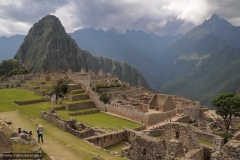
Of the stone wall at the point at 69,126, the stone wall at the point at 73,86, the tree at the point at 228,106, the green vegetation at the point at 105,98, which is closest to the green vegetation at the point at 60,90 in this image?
the stone wall at the point at 73,86

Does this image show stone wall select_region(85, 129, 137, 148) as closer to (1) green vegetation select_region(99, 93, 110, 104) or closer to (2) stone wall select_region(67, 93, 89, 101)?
(1) green vegetation select_region(99, 93, 110, 104)

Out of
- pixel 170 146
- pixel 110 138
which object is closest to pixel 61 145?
pixel 110 138

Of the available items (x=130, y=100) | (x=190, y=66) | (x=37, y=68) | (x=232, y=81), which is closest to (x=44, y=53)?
(x=37, y=68)

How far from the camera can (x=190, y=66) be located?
197375 mm

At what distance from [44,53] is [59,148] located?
198m

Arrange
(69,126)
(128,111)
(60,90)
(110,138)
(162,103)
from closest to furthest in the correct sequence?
(69,126), (110,138), (128,111), (162,103), (60,90)

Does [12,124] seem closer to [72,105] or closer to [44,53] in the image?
[72,105]

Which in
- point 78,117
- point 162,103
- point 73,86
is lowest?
point 78,117

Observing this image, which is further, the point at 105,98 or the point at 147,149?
the point at 105,98

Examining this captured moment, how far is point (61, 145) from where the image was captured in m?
12.3

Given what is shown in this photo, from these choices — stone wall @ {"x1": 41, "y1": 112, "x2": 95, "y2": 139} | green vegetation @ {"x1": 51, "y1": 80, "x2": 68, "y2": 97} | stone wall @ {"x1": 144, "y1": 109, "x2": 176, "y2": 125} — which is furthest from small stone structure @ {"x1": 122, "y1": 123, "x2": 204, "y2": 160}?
green vegetation @ {"x1": 51, "y1": 80, "x2": 68, "y2": 97}

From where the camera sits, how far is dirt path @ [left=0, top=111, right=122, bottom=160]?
36.2ft

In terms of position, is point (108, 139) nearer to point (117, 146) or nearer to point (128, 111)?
point (117, 146)

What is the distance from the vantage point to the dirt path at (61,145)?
11.0 m
